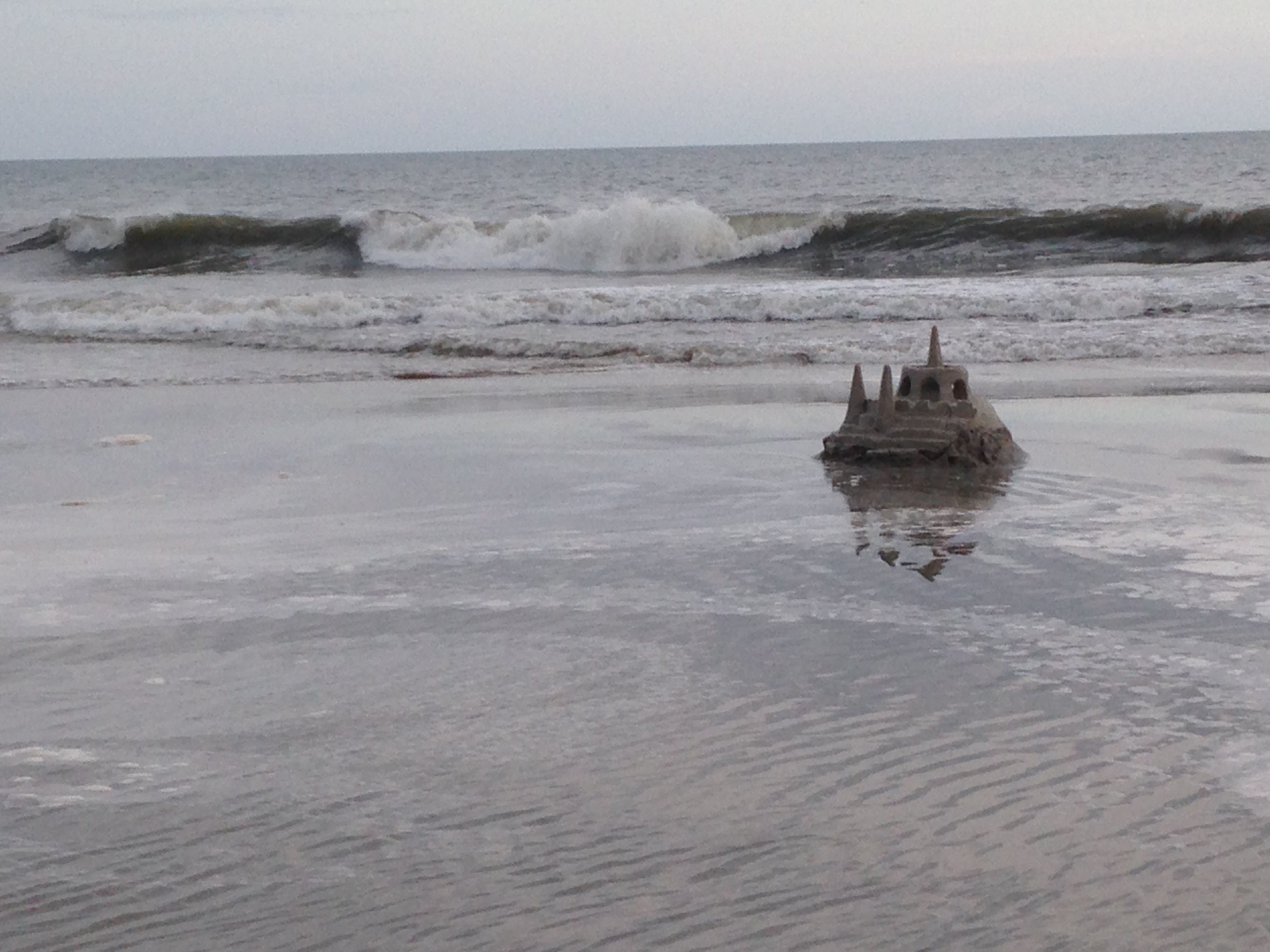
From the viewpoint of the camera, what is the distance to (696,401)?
1060 cm

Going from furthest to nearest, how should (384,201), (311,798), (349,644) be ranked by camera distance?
1. (384,201)
2. (349,644)
3. (311,798)

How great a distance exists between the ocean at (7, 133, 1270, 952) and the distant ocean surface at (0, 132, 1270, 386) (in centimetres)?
134

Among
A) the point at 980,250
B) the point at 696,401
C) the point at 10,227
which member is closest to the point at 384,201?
the point at 10,227

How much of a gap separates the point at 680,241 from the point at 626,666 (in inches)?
966

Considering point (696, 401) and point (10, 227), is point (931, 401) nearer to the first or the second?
point (696, 401)

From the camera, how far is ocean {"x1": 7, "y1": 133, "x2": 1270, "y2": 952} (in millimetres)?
Result: 3027

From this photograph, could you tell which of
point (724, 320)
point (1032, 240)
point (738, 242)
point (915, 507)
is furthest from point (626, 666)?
point (738, 242)

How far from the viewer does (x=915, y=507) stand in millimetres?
6551

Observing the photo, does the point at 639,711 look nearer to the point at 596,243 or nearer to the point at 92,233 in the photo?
the point at 596,243

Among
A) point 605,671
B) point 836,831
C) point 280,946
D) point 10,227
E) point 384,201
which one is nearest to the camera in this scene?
point 280,946

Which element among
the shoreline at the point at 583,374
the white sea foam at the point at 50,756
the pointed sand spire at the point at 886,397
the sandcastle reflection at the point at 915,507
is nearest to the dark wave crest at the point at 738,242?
the shoreline at the point at 583,374

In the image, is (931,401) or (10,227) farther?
(10,227)

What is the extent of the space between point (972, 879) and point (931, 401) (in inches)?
183

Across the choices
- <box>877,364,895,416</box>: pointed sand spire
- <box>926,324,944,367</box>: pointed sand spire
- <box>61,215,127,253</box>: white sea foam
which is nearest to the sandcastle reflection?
<box>877,364,895,416</box>: pointed sand spire
